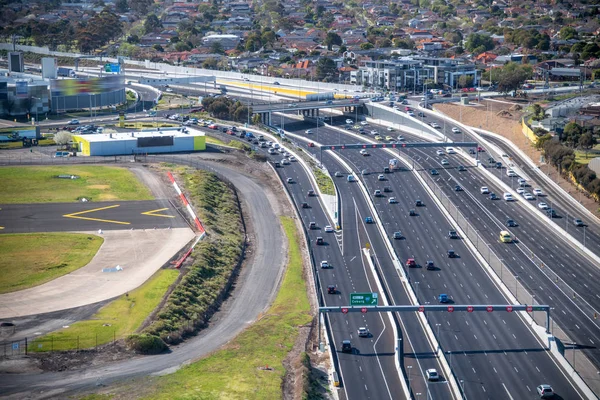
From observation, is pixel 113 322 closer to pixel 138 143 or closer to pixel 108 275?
pixel 108 275

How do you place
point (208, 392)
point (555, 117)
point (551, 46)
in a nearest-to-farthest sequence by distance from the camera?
point (208, 392), point (555, 117), point (551, 46)

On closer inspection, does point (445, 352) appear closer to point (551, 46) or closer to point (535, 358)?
point (535, 358)

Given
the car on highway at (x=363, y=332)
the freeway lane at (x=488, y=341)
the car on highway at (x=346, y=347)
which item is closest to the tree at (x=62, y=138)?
the freeway lane at (x=488, y=341)

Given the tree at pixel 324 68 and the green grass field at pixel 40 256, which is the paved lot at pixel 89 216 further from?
the tree at pixel 324 68

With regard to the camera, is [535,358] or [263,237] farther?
[263,237]

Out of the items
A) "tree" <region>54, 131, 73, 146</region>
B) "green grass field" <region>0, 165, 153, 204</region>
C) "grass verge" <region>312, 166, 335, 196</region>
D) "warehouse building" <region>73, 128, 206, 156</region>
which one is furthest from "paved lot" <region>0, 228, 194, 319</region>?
"tree" <region>54, 131, 73, 146</region>

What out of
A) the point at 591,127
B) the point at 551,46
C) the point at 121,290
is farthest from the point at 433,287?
the point at 551,46

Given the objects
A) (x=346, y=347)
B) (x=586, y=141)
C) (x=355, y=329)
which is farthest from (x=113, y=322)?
(x=586, y=141)
